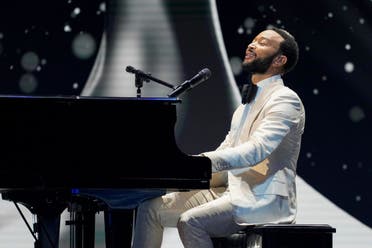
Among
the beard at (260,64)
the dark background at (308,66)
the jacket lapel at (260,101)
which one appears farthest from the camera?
the dark background at (308,66)

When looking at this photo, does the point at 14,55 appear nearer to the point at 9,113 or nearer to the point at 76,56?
the point at 76,56

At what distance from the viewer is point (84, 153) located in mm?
3227

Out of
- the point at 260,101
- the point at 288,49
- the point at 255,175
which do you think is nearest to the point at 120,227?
the point at 255,175

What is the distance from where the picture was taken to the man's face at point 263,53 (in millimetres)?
3766

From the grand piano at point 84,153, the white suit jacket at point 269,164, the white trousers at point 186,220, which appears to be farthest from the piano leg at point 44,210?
the white suit jacket at point 269,164

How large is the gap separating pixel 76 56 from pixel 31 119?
1889 mm

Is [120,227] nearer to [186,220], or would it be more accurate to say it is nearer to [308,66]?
[186,220]

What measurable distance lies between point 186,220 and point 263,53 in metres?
0.90

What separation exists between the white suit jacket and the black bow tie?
13cm

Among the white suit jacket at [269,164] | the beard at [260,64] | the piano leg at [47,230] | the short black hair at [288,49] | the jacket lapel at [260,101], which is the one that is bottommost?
the piano leg at [47,230]

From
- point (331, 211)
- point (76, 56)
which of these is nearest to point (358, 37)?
point (331, 211)

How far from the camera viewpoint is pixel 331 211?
510 centimetres

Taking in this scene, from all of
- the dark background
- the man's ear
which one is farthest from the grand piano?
the dark background

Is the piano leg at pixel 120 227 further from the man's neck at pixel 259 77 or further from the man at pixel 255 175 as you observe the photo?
the man's neck at pixel 259 77
